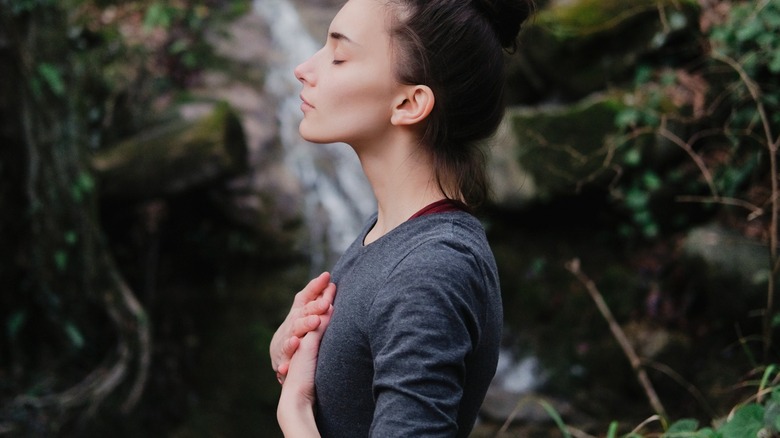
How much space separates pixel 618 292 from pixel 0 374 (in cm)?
362

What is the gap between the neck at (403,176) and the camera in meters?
1.43

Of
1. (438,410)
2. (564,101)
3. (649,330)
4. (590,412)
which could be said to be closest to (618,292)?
(649,330)

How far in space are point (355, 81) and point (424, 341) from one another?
49 centimetres

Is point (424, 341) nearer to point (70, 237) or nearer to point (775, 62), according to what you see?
point (775, 62)

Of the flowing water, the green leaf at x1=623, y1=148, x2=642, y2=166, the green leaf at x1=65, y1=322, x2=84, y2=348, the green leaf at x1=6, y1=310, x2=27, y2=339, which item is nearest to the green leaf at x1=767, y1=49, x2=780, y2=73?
the green leaf at x1=623, y1=148, x2=642, y2=166

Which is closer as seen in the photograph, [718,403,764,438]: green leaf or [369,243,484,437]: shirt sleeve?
[369,243,484,437]: shirt sleeve

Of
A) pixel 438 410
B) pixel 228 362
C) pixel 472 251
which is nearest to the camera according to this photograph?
pixel 438 410

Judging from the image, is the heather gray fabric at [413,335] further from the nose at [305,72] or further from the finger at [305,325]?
the nose at [305,72]

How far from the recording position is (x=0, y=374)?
13.9 feet

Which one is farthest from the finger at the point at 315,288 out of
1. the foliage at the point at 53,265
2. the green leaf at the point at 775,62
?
the green leaf at the point at 775,62

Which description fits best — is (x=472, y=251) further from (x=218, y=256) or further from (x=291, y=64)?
(x=291, y=64)

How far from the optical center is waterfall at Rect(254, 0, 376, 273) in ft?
18.8

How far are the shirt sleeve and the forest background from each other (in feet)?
7.99

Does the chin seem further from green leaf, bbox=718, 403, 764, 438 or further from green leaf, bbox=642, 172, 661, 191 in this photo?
green leaf, bbox=642, 172, 661, 191
